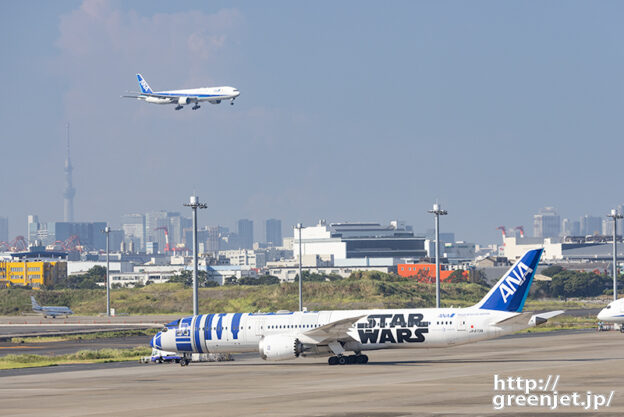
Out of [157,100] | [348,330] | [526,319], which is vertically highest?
[157,100]

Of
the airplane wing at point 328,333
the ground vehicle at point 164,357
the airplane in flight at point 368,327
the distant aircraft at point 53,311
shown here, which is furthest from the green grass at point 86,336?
the distant aircraft at point 53,311

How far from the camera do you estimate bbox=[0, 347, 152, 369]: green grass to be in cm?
7362

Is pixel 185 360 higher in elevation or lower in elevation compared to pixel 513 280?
lower

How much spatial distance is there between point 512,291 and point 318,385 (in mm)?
16326

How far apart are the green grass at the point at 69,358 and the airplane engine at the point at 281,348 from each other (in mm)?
18699

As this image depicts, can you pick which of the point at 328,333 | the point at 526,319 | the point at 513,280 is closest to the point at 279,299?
the point at 328,333

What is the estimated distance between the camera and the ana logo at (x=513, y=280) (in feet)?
198

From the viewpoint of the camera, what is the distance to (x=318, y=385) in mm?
49219

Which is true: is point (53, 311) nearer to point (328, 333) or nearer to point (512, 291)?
point (328, 333)

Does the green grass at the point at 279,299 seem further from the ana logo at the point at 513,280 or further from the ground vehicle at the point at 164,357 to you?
the ana logo at the point at 513,280

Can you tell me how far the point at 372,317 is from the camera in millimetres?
62344

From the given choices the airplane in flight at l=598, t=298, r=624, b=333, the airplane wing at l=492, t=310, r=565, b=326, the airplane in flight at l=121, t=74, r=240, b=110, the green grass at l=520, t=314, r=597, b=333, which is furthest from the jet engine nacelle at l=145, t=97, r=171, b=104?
the airplane wing at l=492, t=310, r=565, b=326

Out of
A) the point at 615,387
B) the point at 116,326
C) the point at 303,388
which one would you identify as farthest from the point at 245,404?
the point at 116,326

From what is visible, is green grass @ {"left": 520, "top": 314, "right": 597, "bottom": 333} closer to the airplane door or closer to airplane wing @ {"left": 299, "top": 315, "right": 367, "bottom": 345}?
the airplane door
